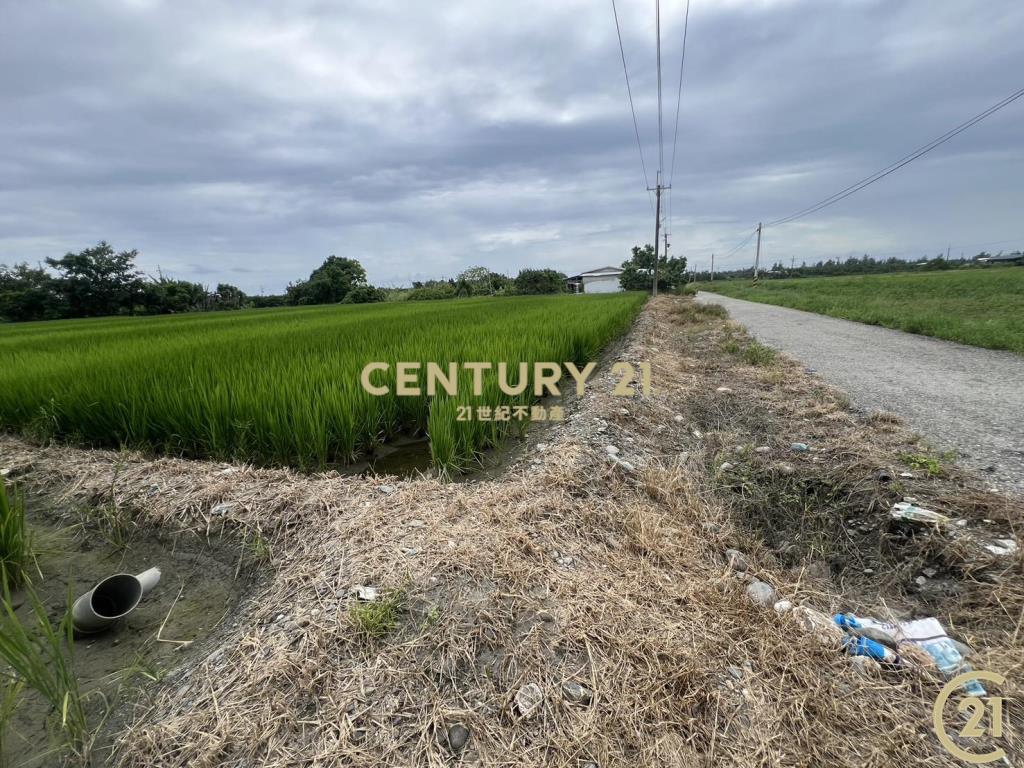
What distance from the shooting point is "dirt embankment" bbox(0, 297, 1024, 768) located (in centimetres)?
93

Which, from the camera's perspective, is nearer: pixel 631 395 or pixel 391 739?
pixel 391 739

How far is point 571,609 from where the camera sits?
48.3 inches

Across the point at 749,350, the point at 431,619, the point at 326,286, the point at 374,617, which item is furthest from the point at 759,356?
the point at 326,286

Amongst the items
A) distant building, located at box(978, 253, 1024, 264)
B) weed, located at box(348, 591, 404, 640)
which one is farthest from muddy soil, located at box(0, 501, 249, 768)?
distant building, located at box(978, 253, 1024, 264)

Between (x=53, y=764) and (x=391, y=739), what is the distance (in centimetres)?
85

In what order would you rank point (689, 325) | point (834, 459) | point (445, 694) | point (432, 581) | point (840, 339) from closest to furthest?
1. point (445, 694)
2. point (432, 581)
3. point (834, 459)
4. point (840, 339)
5. point (689, 325)

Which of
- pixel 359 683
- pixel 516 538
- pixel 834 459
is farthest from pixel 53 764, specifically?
pixel 834 459

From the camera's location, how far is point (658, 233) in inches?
885

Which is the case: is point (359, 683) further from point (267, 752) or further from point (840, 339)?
point (840, 339)

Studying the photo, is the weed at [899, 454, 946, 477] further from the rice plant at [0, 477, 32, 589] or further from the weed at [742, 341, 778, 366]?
the rice plant at [0, 477, 32, 589]

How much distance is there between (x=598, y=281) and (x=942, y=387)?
4830 cm

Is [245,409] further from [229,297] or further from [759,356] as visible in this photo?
[229,297]

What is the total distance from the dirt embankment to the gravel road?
0.35m

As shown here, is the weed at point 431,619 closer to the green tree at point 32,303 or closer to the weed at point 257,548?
the weed at point 257,548
